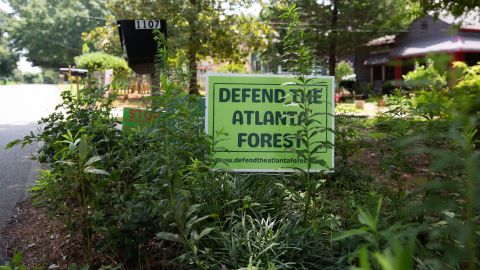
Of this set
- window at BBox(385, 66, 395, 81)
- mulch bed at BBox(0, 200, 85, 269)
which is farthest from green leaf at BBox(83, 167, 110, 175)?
window at BBox(385, 66, 395, 81)

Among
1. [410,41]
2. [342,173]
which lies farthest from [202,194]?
[410,41]

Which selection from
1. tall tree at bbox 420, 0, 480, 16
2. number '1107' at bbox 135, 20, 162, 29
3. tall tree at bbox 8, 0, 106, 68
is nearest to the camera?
number '1107' at bbox 135, 20, 162, 29

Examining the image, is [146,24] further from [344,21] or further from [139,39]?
[344,21]

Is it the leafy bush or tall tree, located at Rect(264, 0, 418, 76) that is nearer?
tall tree, located at Rect(264, 0, 418, 76)

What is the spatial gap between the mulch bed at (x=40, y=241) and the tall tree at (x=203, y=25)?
36.1ft

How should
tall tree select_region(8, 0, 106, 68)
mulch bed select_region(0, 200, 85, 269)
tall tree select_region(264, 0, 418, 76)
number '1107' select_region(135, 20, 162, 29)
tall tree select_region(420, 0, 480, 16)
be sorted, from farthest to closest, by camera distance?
tall tree select_region(8, 0, 106, 68) → tall tree select_region(264, 0, 418, 76) → tall tree select_region(420, 0, 480, 16) → number '1107' select_region(135, 20, 162, 29) → mulch bed select_region(0, 200, 85, 269)

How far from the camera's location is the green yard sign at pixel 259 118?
13.6 ft

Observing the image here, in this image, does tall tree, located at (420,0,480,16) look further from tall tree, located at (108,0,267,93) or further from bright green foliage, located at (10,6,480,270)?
bright green foliage, located at (10,6,480,270)

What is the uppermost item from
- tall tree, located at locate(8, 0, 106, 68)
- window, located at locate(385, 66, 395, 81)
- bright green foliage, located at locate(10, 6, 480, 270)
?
tall tree, located at locate(8, 0, 106, 68)

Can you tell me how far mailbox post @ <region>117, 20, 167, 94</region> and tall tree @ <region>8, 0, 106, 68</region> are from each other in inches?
3054

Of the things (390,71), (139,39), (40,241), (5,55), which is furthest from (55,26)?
(40,241)

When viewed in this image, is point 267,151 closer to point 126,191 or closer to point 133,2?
point 126,191

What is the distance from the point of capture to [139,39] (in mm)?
6719

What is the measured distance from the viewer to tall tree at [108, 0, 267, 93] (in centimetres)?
1595
